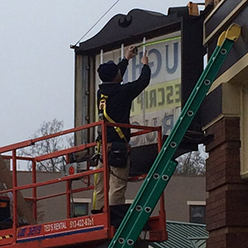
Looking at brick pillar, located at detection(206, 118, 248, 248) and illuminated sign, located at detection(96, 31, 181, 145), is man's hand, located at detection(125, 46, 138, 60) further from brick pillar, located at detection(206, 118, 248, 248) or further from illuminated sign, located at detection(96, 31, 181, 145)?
brick pillar, located at detection(206, 118, 248, 248)

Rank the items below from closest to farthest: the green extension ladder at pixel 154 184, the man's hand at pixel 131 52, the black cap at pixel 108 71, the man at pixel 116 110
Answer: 1. the green extension ladder at pixel 154 184
2. the man at pixel 116 110
3. the black cap at pixel 108 71
4. the man's hand at pixel 131 52

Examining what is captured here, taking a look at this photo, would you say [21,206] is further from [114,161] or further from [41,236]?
[114,161]

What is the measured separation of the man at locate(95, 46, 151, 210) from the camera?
26.9ft

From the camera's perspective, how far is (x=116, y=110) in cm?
848

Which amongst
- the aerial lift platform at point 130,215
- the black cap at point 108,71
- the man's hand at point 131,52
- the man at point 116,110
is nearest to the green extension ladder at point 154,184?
the aerial lift platform at point 130,215

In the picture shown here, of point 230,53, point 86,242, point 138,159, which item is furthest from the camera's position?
point 138,159

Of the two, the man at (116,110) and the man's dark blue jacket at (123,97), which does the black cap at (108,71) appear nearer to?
the man at (116,110)

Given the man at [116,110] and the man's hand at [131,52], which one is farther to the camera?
the man's hand at [131,52]

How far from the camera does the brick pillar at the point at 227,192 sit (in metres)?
8.23

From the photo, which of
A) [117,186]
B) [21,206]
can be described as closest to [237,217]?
[117,186]

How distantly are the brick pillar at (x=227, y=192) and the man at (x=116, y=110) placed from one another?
1085 mm

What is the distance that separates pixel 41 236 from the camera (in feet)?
27.9

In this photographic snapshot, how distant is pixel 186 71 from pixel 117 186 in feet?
6.65

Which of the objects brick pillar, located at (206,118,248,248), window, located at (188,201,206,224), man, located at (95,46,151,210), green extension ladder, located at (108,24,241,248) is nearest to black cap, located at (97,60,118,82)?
man, located at (95,46,151,210)
